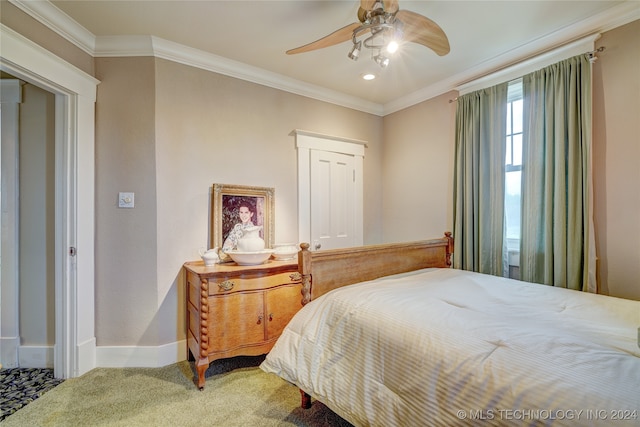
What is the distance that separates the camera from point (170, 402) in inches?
74.4

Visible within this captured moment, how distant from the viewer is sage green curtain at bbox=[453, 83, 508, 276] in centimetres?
Result: 261

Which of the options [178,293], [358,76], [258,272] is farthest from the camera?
[358,76]

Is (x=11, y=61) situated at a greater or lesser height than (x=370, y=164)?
greater

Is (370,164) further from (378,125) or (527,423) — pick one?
(527,423)

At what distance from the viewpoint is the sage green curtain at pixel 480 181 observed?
2.61 metres

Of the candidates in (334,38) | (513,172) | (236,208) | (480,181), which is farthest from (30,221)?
(513,172)

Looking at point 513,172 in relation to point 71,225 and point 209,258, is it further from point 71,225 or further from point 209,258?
point 71,225

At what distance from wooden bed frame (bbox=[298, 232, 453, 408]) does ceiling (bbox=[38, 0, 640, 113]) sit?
1.63 m

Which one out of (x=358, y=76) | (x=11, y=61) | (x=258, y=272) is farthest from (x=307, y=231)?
(x=11, y=61)

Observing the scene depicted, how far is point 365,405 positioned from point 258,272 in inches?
50.8

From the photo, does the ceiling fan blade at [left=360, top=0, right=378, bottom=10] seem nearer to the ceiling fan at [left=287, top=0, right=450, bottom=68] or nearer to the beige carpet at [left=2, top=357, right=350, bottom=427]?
the ceiling fan at [left=287, top=0, right=450, bottom=68]

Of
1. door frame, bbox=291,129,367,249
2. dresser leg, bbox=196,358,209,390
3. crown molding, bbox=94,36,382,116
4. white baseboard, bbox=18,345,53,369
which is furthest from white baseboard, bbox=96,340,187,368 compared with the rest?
crown molding, bbox=94,36,382,116

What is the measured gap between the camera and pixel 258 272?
2.29 meters

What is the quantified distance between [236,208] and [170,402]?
1529 millimetres
